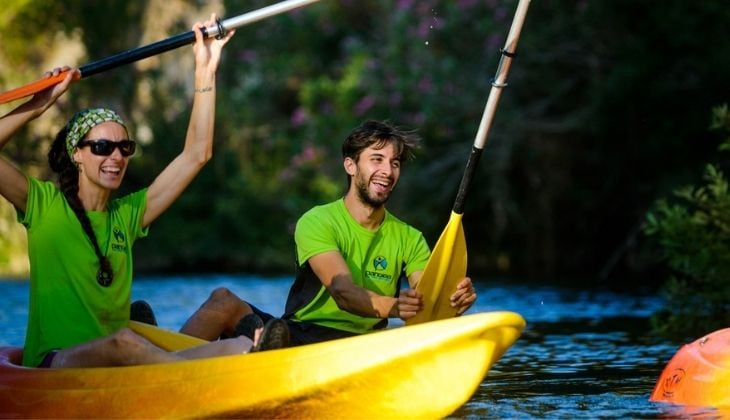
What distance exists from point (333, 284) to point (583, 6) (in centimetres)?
1167

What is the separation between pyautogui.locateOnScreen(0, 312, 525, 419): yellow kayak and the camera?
5.72 meters

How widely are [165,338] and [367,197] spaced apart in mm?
1069

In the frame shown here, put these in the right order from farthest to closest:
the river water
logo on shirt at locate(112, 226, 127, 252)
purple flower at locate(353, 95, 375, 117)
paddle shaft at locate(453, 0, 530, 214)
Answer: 1. purple flower at locate(353, 95, 375, 117)
2. paddle shaft at locate(453, 0, 530, 214)
3. the river water
4. logo on shirt at locate(112, 226, 127, 252)

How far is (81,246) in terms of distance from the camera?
248 inches

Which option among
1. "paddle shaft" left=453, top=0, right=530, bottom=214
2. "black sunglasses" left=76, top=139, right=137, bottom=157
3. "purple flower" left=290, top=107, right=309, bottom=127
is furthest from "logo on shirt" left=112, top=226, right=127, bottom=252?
"purple flower" left=290, top=107, right=309, bottom=127

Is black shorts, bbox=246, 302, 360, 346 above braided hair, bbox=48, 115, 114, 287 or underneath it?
underneath

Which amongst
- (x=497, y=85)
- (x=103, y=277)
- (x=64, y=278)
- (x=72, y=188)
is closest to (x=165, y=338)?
(x=103, y=277)

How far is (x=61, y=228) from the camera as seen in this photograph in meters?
6.30

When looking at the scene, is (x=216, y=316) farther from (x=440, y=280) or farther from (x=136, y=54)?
(x=136, y=54)

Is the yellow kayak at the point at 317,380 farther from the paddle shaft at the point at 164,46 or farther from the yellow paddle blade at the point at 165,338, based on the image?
the paddle shaft at the point at 164,46

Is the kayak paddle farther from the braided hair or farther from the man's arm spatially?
the braided hair

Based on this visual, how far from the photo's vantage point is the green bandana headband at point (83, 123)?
21.2 feet

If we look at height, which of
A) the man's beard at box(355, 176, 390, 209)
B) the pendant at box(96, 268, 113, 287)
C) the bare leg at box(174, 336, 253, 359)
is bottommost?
the bare leg at box(174, 336, 253, 359)

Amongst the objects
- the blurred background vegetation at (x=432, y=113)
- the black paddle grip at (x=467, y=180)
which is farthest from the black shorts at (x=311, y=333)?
the blurred background vegetation at (x=432, y=113)
